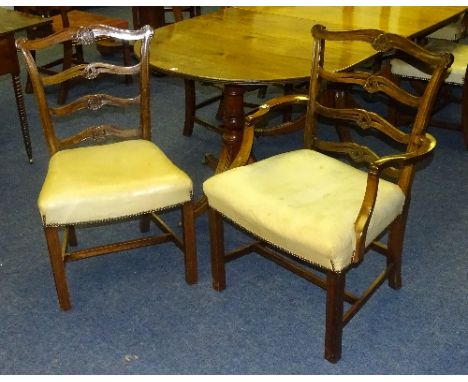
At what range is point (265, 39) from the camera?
2.52 meters

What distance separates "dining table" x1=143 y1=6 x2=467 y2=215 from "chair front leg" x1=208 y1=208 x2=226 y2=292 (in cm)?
44

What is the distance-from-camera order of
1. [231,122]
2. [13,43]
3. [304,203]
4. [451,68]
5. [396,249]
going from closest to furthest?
[304,203] < [396,249] < [231,122] < [13,43] < [451,68]

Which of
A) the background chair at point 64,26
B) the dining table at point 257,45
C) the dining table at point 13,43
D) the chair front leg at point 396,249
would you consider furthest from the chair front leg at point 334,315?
the background chair at point 64,26

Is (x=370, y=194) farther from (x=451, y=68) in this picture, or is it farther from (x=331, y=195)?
(x=451, y=68)

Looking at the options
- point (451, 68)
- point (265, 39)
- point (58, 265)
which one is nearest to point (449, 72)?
point (451, 68)

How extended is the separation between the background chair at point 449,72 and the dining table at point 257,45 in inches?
9.6

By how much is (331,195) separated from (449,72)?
1.31 m

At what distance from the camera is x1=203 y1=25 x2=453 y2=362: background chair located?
1709mm

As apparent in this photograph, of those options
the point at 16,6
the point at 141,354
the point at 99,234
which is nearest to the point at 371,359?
Answer: the point at 141,354

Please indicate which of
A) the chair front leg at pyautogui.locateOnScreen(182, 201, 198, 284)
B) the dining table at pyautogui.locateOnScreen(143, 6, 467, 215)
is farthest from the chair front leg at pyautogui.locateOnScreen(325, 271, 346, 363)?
the dining table at pyautogui.locateOnScreen(143, 6, 467, 215)

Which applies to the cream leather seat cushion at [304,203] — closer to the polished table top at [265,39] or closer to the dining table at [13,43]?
the polished table top at [265,39]

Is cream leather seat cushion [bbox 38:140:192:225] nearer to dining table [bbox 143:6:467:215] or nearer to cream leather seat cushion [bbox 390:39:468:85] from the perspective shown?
dining table [bbox 143:6:467:215]
